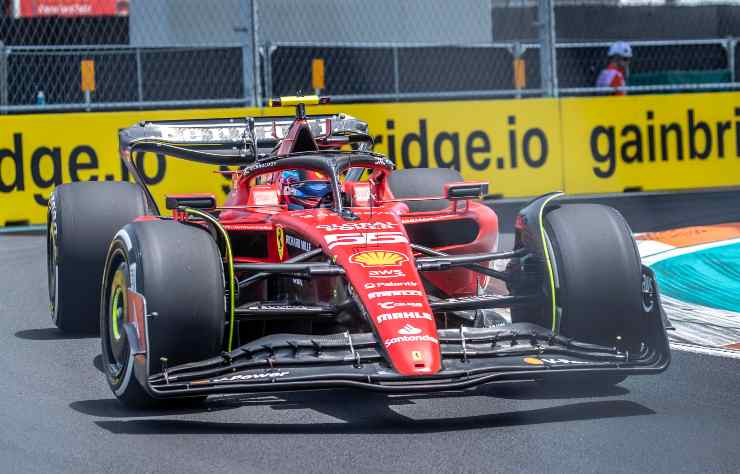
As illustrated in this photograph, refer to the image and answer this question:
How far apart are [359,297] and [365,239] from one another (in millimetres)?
393

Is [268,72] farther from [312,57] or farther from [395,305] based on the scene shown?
[395,305]

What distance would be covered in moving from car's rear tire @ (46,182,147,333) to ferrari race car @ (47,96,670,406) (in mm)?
974

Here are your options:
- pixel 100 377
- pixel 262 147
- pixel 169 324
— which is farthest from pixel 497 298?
pixel 262 147

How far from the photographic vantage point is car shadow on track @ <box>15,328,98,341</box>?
23.5 feet

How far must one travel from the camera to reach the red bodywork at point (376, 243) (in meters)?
5.06

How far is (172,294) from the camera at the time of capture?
516cm

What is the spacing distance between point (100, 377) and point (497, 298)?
1.83 m

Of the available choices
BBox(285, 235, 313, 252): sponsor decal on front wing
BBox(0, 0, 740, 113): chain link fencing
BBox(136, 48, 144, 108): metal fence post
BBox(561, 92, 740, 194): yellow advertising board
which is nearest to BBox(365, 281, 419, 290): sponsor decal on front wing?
BBox(285, 235, 313, 252): sponsor decal on front wing

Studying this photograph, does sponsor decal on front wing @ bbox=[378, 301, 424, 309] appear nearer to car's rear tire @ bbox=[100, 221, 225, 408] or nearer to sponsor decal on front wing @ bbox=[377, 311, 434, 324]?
sponsor decal on front wing @ bbox=[377, 311, 434, 324]

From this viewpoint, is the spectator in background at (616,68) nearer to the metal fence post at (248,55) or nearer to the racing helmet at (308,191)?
the metal fence post at (248,55)

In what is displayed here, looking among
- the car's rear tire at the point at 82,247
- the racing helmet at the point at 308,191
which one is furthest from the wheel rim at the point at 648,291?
the car's rear tire at the point at 82,247

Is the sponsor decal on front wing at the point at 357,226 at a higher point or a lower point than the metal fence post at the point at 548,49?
lower

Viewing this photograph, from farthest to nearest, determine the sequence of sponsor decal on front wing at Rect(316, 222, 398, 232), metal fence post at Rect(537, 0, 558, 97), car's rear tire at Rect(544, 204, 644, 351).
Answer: metal fence post at Rect(537, 0, 558, 97) < sponsor decal on front wing at Rect(316, 222, 398, 232) < car's rear tire at Rect(544, 204, 644, 351)

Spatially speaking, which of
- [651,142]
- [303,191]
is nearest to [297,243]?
[303,191]
